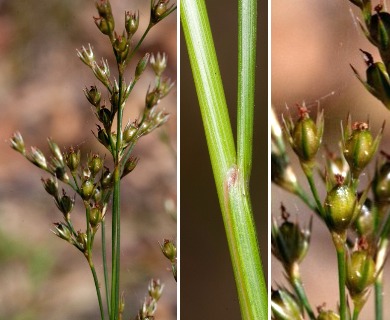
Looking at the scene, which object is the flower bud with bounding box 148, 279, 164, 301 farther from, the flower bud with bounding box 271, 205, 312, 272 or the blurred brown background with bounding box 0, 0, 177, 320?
the flower bud with bounding box 271, 205, 312, 272

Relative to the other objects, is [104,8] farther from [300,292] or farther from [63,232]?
[300,292]

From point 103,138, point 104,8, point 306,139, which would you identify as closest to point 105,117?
point 103,138

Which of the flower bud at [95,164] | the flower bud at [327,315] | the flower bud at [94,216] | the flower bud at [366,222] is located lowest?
the flower bud at [327,315]

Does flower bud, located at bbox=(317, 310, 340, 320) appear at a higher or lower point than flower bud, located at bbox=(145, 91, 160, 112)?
lower

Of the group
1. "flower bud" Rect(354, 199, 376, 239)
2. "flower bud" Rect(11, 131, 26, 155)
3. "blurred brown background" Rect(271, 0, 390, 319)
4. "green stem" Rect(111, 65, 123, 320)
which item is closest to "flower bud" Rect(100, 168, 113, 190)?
"green stem" Rect(111, 65, 123, 320)

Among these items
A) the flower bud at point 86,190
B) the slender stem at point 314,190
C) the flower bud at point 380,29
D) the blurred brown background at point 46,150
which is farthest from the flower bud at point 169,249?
the flower bud at point 380,29

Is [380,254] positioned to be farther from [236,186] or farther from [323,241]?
[236,186]

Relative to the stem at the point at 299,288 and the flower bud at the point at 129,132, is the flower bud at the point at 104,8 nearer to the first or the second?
the flower bud at the point at 129,132

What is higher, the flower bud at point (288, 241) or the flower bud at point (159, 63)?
the flower bud at point (159, 63)
